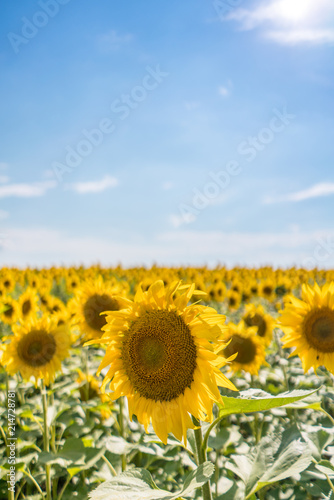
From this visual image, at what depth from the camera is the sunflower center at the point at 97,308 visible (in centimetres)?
393

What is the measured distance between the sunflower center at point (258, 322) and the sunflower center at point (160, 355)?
3.55m

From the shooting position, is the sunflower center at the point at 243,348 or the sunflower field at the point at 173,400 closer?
the sunflower field at the point at 173,400

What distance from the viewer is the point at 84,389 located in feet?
15.5

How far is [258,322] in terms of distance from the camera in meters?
5.29

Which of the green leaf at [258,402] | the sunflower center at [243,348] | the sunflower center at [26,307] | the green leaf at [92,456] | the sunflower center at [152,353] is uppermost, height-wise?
→ the sunflower center at [152,353]

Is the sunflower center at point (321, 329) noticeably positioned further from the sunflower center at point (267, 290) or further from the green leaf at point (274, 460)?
the sunflower center at point (267, 290)

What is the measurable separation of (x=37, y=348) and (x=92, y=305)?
0.64m

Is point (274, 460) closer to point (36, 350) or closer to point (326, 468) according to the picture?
point (326, 468)

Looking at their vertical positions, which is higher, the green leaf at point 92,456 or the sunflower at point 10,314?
the sunflower at point 10,314

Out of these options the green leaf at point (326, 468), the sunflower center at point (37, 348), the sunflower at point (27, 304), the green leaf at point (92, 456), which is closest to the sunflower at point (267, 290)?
the sunflower at point (27, 304)

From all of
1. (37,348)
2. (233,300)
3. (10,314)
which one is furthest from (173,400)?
(233,300)

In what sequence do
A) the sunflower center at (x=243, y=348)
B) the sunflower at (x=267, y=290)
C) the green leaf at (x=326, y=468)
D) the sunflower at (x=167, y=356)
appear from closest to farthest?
the sunflower at (x=167, y=356) → the green leaf at (x=326, y=468) → the sunflower center at (x=243, y=348) → the sunflower at (x=267, y=290)

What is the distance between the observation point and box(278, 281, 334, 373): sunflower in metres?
3.20

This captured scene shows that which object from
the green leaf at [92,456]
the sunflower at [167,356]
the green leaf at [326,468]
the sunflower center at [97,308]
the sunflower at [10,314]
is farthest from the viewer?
the sunflower at [10,314]
